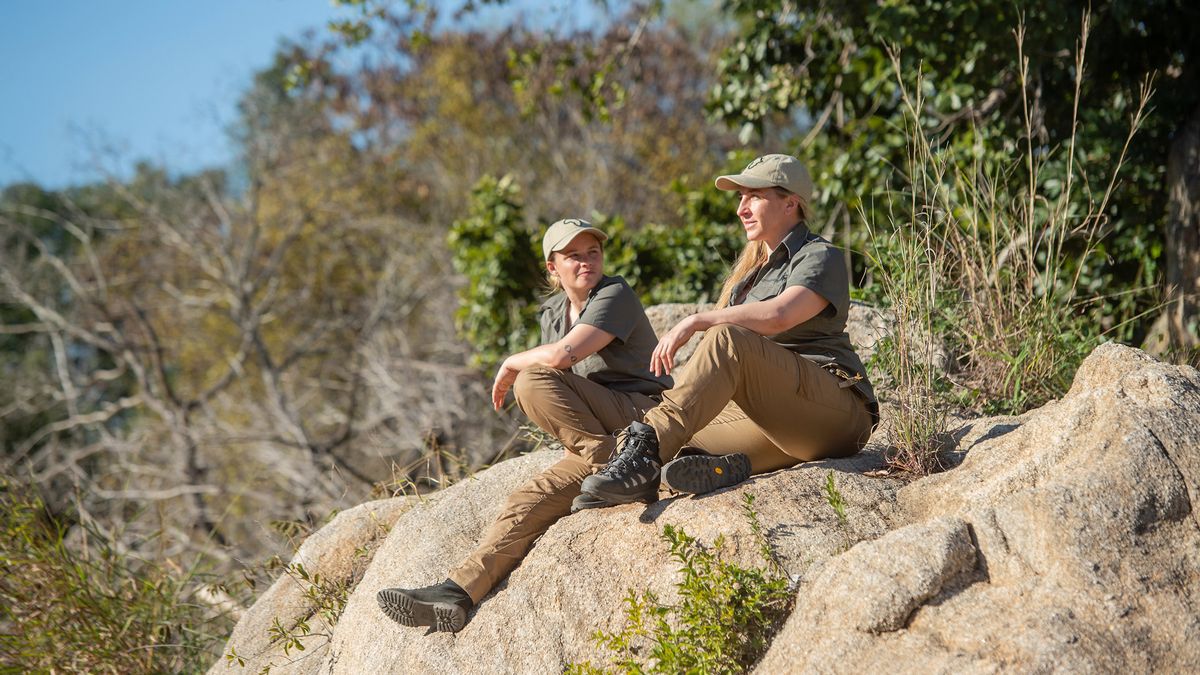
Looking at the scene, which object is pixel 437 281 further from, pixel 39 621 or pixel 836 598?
pixel 836 598

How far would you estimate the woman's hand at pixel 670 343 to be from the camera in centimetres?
349

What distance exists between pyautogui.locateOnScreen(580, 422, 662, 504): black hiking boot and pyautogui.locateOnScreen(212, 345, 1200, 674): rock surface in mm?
188

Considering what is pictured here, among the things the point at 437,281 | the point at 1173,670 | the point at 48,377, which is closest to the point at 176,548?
the point at 437,281

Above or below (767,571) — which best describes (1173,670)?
below

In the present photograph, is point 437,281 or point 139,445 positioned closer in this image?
point 139,445

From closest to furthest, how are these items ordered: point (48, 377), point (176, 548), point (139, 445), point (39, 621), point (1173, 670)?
point (1173, 670) < point (39, 621) < point (176, 548) < point (139, 445) < point (48, 377)

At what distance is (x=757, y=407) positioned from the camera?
3.67 metres

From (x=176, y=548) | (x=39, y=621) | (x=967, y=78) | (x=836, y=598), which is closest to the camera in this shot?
(x=836, y=598)

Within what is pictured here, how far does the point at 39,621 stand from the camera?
4863 millimetres

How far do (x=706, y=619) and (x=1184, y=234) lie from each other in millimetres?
4259

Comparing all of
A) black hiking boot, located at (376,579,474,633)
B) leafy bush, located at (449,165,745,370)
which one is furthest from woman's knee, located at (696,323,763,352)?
leafy bush, located at (449,165,745,370)

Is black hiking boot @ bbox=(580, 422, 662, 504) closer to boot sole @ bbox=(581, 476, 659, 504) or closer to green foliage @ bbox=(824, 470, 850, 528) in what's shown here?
boot sole @ bbox=(581, 476, 659, 504)

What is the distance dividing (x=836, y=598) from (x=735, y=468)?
747 mm

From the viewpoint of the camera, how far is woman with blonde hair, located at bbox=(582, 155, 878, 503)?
3.51m
